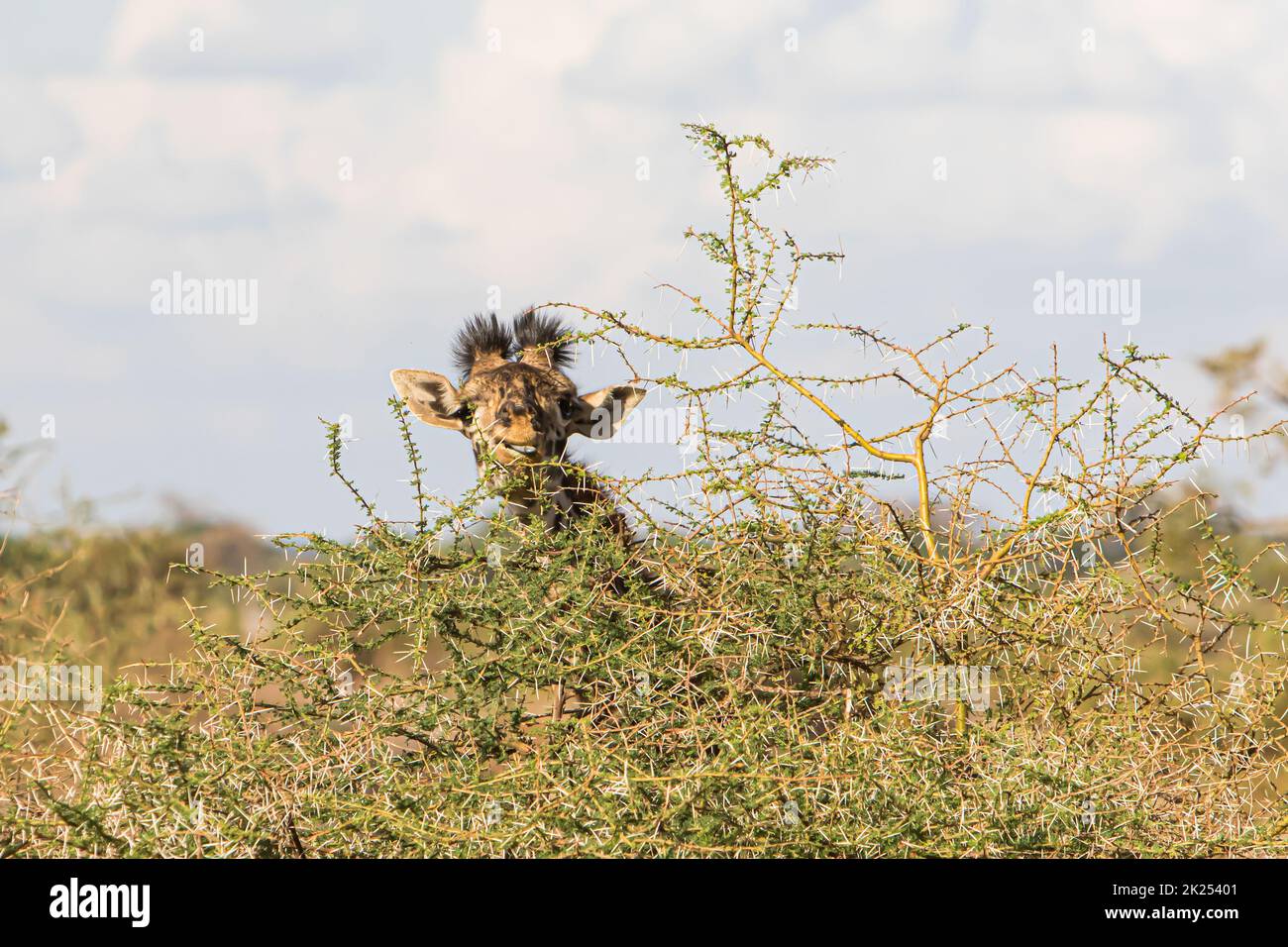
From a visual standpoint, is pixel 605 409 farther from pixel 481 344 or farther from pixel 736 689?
pixel 736 689

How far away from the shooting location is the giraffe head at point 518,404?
7664mm

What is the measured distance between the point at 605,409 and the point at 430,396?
→ 1023mm

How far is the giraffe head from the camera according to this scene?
7.66 m

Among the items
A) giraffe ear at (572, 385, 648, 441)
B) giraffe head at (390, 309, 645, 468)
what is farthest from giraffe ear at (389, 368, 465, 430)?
giraffe ear at (572, 385, 648, 441)

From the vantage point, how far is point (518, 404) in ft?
25.8

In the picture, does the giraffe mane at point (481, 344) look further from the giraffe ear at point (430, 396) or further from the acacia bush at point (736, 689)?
the acacia bush at point (736, 689)

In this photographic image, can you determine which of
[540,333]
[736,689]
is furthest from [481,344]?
[736,689]

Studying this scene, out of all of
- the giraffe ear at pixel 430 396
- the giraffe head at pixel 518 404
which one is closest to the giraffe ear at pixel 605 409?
the giraffe head at pixel 518 404

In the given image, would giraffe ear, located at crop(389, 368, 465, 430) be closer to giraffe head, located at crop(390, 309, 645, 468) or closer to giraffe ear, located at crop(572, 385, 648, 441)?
giraffe head, located at crop(390, 309, 645, 468)

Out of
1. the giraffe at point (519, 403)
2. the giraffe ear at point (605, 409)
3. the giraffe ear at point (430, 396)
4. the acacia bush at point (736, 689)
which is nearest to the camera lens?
the acacia bush at point (736, 689)

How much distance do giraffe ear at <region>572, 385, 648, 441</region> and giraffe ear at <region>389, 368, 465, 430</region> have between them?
0.70 meters

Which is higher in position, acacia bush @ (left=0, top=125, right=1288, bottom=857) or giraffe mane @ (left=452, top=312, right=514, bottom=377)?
giraffe mane @ (left=452, top=312, right=514, bottom=377)
